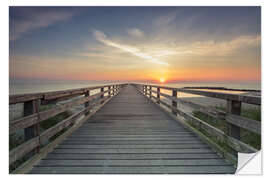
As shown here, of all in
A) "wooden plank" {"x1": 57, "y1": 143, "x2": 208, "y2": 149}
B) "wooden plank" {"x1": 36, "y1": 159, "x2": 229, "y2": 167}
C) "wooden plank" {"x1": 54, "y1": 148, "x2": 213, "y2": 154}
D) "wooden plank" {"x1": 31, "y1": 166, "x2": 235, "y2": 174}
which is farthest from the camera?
A: "wooden plank" {"x1": 57, "y1": 143, "x2": 208, "y2": 149}

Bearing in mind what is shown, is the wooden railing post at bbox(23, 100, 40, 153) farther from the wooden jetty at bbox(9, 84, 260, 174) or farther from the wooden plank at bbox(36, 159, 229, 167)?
the wooden plank at bbox(36, 159, 229, 167)

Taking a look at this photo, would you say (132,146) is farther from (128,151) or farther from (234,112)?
(234,112)

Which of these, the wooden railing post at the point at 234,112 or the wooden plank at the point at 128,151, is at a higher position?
the wooden railing post at the point at 234,112

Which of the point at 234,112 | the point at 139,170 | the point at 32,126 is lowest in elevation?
the point at 139,170

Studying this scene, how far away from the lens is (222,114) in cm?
222

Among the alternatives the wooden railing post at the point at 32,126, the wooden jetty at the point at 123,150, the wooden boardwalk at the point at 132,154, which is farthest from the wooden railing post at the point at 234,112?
the wooden railing post at the point at 32,126

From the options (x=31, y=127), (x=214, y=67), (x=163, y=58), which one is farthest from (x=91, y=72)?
(x=31, y=127)

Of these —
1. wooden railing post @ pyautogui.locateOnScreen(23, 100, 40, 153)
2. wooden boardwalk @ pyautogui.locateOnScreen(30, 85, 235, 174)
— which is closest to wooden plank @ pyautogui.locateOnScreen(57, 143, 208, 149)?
wooden boardwalk @ pyautogui.locateOnScreen(30, 85, 235, 174)

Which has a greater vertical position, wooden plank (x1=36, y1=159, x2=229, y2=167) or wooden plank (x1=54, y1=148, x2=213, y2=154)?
wooden plank (x1=54, y1=148, x2=213, y2=154)

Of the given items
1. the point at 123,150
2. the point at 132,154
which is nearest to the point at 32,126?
the point at 123,150

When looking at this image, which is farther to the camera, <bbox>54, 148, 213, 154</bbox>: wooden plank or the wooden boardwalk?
<bbox>54, 148, 213, 154</bbox>: wooden plank

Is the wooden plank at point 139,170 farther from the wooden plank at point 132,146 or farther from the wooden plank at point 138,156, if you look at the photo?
the wooden plank at point 132,146

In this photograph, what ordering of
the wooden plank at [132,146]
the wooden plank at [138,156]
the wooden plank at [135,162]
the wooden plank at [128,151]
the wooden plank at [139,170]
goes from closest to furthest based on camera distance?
1. the wooden plank at [139,170]
2. the wooden plank at [135,162]
3. the wooden plank at [138,156]
4. the wooden plank at [128,151]
5. the wooden plank at [132,146]
